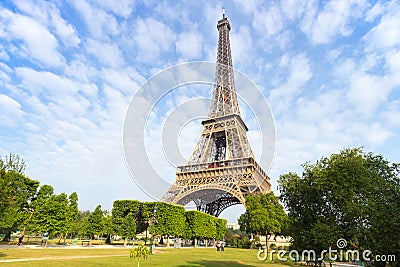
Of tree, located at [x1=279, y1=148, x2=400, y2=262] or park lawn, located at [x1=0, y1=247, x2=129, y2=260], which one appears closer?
tree, located at [x1=279, y1=148, x2=400, y2=262]

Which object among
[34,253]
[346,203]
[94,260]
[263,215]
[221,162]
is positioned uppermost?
[221,162]

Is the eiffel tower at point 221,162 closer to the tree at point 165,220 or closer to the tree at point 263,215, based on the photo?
the tree at point 263,215

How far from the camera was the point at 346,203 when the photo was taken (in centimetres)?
922

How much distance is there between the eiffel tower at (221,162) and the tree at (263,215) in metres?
1.72

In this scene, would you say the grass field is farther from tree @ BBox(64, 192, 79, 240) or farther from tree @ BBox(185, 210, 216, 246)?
tree @ BBox(185, 210, 216, 246)

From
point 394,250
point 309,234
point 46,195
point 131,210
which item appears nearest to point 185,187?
point 131,210

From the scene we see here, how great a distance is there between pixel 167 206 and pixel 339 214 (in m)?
27.7

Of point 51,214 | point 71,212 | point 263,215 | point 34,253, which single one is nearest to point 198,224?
point 263,215

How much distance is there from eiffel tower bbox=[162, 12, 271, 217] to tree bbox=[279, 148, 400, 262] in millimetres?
27624

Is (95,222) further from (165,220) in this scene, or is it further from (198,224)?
(198,224)

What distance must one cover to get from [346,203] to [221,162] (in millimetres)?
37530

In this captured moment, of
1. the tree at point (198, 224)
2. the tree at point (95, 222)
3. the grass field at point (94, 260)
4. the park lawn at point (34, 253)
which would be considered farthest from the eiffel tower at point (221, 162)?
the park lawn at point (34, 253)

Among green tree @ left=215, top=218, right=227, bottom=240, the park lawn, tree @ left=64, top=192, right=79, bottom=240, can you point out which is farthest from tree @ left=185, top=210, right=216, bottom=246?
the park lawn

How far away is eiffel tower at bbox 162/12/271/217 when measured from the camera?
42.2m
